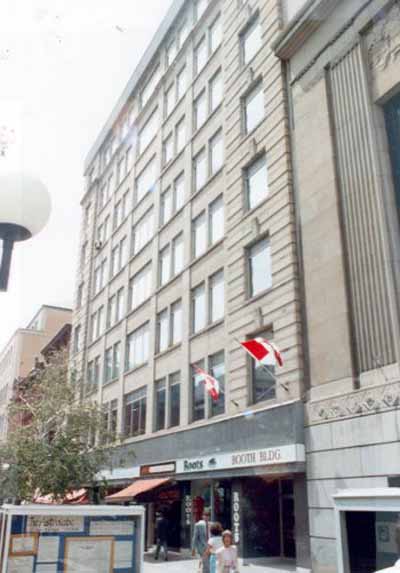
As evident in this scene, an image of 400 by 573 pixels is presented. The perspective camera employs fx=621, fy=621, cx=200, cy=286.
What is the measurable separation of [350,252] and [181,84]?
21.6 metres

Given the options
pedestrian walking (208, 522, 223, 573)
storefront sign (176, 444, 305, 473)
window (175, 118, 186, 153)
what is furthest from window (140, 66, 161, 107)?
pedestrian walking (208, 522, 223, 573)

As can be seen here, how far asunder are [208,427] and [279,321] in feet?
19.9

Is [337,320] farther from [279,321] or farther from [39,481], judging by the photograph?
[39,481]

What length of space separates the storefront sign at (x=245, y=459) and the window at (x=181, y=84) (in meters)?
20.8

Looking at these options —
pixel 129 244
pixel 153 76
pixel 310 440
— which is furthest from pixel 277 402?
pixel 153 76

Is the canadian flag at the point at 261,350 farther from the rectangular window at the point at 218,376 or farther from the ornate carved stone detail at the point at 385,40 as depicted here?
the ornate carved stone detail at the point at 385,40

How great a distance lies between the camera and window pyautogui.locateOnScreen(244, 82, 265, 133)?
83.4ft

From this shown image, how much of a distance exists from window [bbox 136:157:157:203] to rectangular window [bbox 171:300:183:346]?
9.54 m

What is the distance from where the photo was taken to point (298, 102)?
2223 centimetres

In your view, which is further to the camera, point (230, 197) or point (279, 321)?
point (230, 197)

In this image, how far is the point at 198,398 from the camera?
27.0 metres

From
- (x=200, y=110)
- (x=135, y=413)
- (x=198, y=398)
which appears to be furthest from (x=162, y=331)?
(x=200, y=110)

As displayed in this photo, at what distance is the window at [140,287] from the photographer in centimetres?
3575

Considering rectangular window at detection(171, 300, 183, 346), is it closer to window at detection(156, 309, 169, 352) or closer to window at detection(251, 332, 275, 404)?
window at detection(156, 309, 169, 352)
